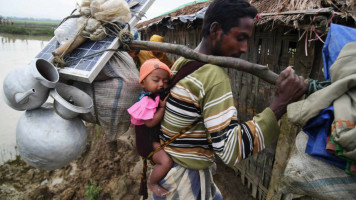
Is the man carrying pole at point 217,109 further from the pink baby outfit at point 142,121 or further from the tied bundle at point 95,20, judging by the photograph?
the tied bundle at point 95,20

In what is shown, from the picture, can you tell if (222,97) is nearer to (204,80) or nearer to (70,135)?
(204,80)

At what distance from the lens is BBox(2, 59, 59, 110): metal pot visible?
132cm

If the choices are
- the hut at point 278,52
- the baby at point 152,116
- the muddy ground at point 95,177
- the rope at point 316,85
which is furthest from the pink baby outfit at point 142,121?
the muddy ground at point 95,177

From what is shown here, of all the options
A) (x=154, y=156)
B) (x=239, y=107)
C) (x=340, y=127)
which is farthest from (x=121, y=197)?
Result: (x=340, y=127)

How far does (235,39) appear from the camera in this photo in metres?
1.26

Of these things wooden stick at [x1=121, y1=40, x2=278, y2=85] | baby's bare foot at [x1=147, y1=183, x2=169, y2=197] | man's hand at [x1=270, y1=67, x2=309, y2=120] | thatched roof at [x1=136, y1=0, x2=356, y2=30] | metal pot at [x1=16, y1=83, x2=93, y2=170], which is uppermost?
thatched roof at [x1=136, y1=0, x2=356, y2=30]

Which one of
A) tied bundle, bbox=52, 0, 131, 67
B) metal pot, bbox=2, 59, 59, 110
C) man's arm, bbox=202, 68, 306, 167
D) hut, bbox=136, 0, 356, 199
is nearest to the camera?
man's arm, bbox=202, 68, 306, 167

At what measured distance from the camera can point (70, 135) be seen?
149 cm

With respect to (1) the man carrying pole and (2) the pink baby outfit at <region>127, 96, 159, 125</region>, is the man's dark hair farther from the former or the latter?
(2) the pink baby outfit at <region>127, 96, 159, 125</region>

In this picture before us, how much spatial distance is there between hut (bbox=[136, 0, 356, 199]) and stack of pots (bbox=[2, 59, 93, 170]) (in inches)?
69.7

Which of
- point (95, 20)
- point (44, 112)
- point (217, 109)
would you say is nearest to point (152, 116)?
point (217, 109)

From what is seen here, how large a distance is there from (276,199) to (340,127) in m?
1.89

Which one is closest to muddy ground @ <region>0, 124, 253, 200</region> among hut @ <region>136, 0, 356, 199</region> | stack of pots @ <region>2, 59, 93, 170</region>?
hut @ <region>136, 0, 356, 199</region>

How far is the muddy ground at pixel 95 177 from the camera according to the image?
4035mm
